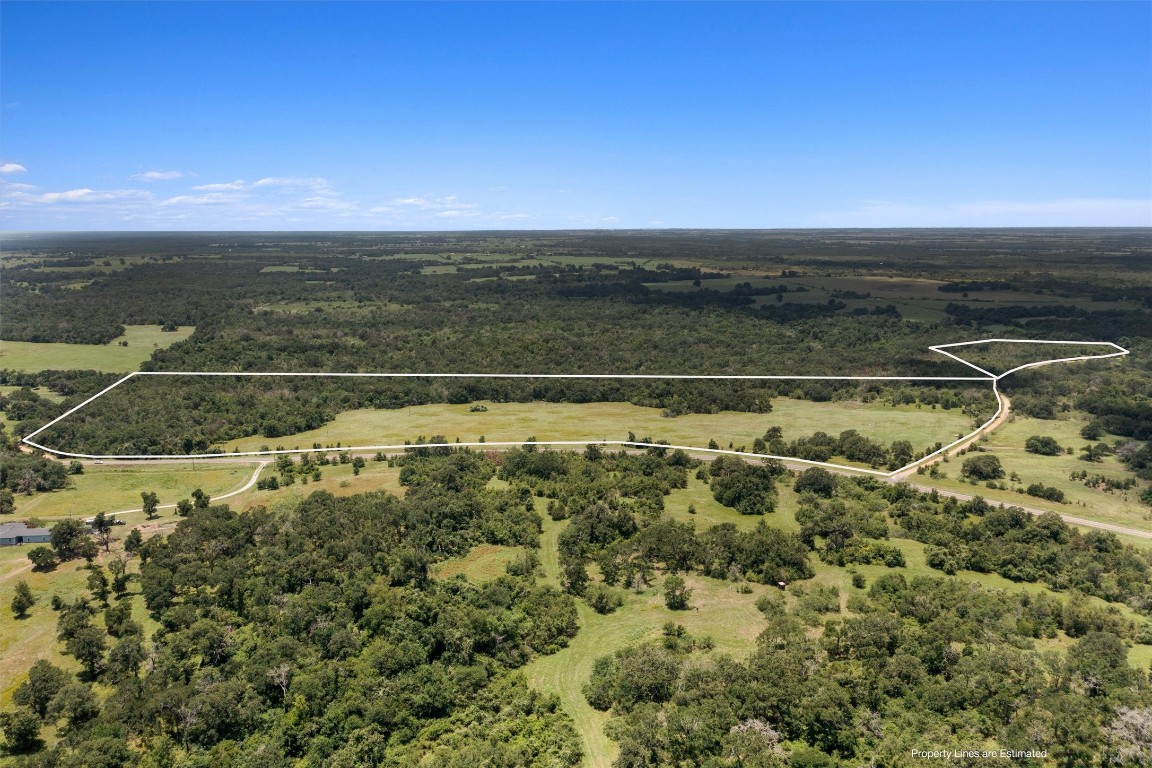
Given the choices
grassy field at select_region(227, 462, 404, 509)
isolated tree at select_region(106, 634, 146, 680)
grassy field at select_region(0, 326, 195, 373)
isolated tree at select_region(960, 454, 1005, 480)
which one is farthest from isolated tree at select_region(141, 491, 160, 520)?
isolated tree at select_region(960, 454, 1005, 480)

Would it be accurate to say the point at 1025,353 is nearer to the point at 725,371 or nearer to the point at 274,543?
the point at 725,371

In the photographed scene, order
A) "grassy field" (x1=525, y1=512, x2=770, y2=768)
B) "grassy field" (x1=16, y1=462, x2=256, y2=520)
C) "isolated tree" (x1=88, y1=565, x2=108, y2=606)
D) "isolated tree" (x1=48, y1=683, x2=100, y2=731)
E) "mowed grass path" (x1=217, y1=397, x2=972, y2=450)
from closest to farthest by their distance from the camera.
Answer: "isolated tree" (x1=48, y1=683, x2=100, y2=731), "grassy field" (x1=525, y1=512, x2=770, y2=768), "isolated tree" (x1=88, y1=565, x2=108, y2=606), "grassy field" (x1=16, y1=462, x2=256, y2=520), "mowed grass path" (x1=217, y1=397, x2=972, y2=450)

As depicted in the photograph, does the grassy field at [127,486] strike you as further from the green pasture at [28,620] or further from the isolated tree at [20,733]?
the isolated tree at [20,733]

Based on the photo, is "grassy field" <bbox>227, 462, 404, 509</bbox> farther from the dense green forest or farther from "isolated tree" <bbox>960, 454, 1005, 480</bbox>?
"isolated tree" <bbox>960, 454, 1005, 480</bbox>

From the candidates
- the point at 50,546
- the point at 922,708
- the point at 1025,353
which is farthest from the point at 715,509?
the point at 1025,353

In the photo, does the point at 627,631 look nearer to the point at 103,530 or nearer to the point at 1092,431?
the point at 103,530
